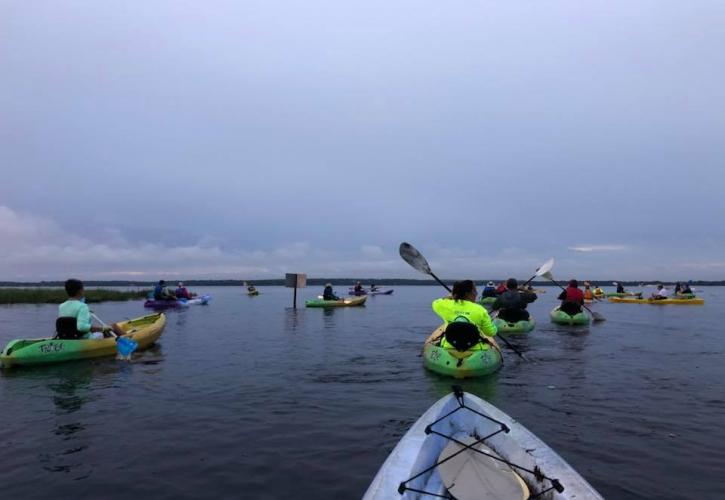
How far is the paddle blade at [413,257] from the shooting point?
1284 centimetres

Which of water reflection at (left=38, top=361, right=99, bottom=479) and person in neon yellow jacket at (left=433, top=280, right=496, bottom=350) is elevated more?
person in neon yellow jacket at (left=433, top=280, right=496, bottom=350)

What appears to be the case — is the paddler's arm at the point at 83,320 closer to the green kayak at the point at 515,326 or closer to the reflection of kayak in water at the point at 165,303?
the green kayak at the point at 515,326

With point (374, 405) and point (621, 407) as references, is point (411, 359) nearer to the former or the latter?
point (374, 405)

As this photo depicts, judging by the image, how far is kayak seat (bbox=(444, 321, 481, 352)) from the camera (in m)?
9.67

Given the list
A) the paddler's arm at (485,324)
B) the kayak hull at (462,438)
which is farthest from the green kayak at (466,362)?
the kayak hull at (462,438)

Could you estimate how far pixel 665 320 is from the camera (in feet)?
81.9

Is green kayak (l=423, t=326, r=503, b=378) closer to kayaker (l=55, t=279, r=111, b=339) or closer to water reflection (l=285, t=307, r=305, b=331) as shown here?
kayaker (l=55, t=279, r=111, b=339)

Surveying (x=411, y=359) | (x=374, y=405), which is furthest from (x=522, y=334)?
(x=374, y=405)

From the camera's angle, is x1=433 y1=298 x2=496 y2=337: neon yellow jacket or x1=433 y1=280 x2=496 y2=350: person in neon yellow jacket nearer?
Result: x1=433 y1=280 x2=496 y2=350: person in neon yellow jacket

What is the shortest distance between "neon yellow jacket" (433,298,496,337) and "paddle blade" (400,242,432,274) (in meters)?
3.11

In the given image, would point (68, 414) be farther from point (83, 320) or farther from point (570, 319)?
point (570, 319)

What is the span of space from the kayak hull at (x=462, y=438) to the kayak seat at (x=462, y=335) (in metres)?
4.02

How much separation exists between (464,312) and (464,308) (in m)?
0.08

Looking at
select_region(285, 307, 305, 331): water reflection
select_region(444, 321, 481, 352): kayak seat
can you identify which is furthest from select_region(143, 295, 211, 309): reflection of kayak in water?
select_region(444, 321, 481, 352): kayak seat
